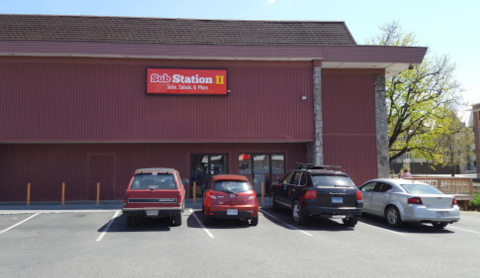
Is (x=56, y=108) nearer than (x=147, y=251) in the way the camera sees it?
No

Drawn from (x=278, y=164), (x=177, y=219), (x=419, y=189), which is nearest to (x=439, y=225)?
(x=419, y=189)

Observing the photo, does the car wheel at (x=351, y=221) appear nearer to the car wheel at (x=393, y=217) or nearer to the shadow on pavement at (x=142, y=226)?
the car wheel at (x=393, y=217)

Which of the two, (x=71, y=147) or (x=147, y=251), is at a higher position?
(x=71, y=147)

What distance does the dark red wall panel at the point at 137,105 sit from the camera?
1530cm

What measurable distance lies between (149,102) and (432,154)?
24.2 m

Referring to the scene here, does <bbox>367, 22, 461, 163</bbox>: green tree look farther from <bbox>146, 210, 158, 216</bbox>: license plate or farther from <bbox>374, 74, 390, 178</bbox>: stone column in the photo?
<bbox>146, 210, 158, 216</bbox>: license plate

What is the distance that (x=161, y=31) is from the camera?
703 inches

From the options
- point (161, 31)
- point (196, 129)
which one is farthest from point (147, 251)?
point (161, 31)

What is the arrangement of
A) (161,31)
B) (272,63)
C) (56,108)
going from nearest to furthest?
1. (56,108)
2. (272,63)
3. (161,31)

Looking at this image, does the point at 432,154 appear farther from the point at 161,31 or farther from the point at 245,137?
the point at 161,31

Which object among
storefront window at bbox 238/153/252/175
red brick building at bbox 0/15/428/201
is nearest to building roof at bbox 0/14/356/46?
red brick building at bbox 0/15/428/201

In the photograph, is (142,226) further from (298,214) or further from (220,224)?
(298,214)

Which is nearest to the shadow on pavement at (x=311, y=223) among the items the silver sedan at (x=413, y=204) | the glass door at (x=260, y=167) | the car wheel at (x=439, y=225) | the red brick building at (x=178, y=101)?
the silver sedan at (x=413, y=204)

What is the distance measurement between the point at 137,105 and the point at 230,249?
33.3 feet
